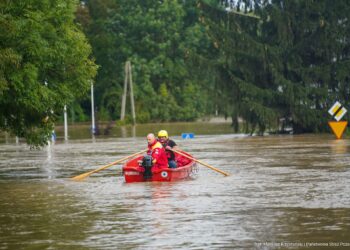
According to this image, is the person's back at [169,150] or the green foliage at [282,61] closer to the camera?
the person's back at [169,150]

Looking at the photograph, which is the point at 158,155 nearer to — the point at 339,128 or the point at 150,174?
the point at 150,174

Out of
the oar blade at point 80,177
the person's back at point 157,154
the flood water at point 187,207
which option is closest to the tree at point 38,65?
the oar blade at point 80,177

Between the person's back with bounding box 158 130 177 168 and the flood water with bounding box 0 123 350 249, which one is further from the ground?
the person's back with bounding box 158 130 177 168

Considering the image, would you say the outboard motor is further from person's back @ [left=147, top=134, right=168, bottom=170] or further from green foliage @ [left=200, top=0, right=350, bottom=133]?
green foliage @ [left=200, top=0, right=350, bottom=133]

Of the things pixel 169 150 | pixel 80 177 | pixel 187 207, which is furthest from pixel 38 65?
pixel 187 207

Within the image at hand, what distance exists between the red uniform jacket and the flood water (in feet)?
2.75

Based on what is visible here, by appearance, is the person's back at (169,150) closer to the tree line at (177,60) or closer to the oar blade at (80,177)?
the oar blade at (80,177)

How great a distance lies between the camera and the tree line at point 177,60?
998 inches

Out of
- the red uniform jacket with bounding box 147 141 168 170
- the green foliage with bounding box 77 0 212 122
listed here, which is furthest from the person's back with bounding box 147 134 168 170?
the green foliage with bounding box 77 0 212 122

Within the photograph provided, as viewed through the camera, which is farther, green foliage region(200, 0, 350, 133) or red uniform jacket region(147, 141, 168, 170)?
green foliage region(200, 0, 350, 133)

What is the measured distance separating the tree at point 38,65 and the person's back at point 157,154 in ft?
9.80

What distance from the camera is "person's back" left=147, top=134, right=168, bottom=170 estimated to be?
25.1m

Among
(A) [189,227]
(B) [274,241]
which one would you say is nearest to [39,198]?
(A) [189,227]

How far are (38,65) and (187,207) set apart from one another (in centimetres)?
856
